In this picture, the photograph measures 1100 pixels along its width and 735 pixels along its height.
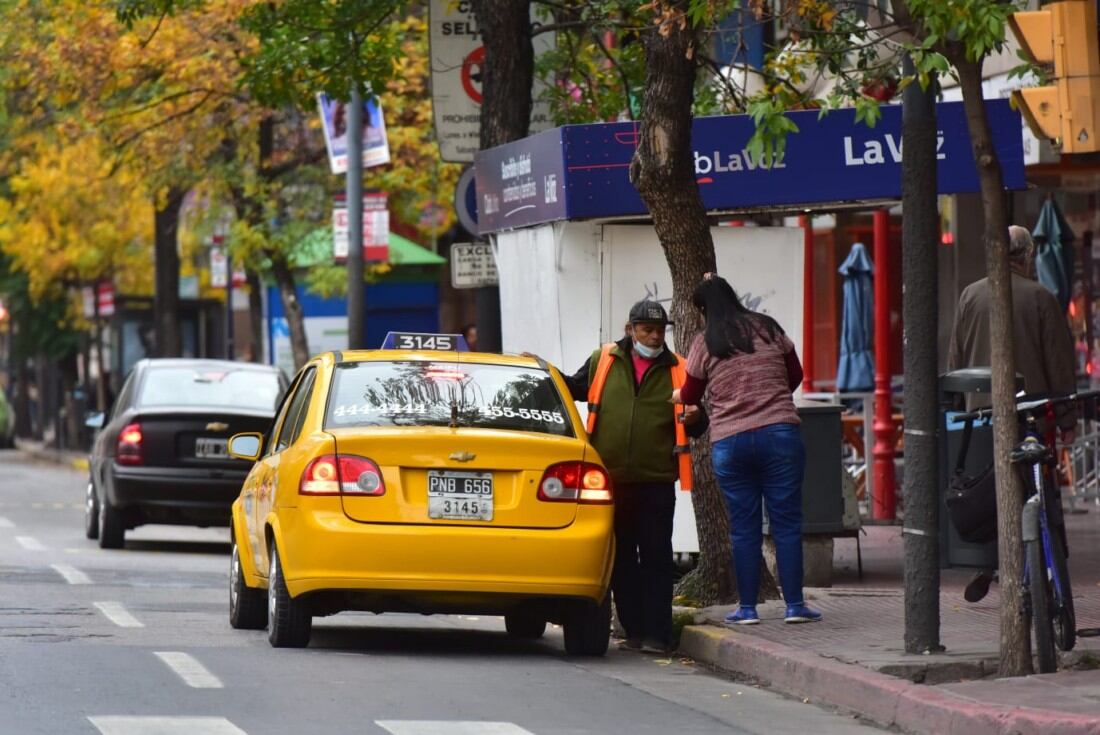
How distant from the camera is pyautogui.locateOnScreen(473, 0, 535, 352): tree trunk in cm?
1647

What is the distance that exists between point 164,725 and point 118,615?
458cm

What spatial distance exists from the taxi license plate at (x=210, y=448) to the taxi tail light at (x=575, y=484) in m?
8.40

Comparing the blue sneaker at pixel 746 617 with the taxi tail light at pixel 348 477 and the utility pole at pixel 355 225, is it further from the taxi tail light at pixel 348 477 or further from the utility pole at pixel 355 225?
the utility pole at pixel 355 225

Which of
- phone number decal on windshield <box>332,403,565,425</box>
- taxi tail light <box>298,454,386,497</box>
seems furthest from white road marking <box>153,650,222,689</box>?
phone number decal on windshield <box>332,403,565,425</box>

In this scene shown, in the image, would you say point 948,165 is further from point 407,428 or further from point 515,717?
point 515,717

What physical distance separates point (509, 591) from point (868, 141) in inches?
170

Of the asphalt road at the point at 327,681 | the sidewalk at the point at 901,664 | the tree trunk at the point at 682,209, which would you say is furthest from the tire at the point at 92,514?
the tree trunk at the point at 682,209

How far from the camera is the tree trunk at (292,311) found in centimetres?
2823

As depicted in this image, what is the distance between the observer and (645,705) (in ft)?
31.3

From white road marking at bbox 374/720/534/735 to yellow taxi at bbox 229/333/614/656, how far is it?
194cm

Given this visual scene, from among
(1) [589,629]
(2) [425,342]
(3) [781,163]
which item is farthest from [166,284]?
(1) [589,629]

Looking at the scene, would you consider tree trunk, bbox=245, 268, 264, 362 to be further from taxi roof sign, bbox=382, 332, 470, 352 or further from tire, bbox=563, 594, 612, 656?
tire, bbox=563, 594, 612, 656

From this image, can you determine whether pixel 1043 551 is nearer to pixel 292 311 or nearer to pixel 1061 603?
pixel 1061 603

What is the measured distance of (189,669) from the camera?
10.2m
